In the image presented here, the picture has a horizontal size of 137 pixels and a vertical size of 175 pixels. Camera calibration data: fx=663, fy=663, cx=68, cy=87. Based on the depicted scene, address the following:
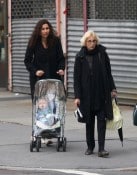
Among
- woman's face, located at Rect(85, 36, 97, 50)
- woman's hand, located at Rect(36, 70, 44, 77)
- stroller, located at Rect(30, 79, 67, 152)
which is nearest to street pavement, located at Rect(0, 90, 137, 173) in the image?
stroller, located at Rect(30, 79, 67, 152)

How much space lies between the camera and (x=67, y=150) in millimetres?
9750

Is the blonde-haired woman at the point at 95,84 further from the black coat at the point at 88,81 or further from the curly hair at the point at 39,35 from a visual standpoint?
the curly hair at the point at 39,35

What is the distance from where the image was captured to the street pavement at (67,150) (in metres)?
8.69

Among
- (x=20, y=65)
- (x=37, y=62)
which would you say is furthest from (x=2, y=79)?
(x=37, y=62)

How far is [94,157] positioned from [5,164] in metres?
1.25

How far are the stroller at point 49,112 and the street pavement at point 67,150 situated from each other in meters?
0.22

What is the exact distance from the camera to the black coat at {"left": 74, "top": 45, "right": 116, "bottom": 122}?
9.12 metres

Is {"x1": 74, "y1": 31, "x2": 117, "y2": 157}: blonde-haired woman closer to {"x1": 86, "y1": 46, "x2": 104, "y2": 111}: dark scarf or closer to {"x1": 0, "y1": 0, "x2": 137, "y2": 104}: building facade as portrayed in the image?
{"x1": 86, "y1": 46, "x2": 104, "y2": 111}: dark scarf

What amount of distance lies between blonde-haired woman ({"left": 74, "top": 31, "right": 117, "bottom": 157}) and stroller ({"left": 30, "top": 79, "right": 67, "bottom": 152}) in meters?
0.48

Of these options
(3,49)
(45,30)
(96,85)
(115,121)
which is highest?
(45,30)

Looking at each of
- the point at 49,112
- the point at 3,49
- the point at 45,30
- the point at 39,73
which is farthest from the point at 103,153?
the point at 3,49

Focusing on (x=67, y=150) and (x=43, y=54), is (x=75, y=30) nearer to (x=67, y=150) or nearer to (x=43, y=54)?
Result: (x=43, y=54)

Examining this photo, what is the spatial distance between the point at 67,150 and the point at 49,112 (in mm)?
641

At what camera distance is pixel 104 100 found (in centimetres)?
914
